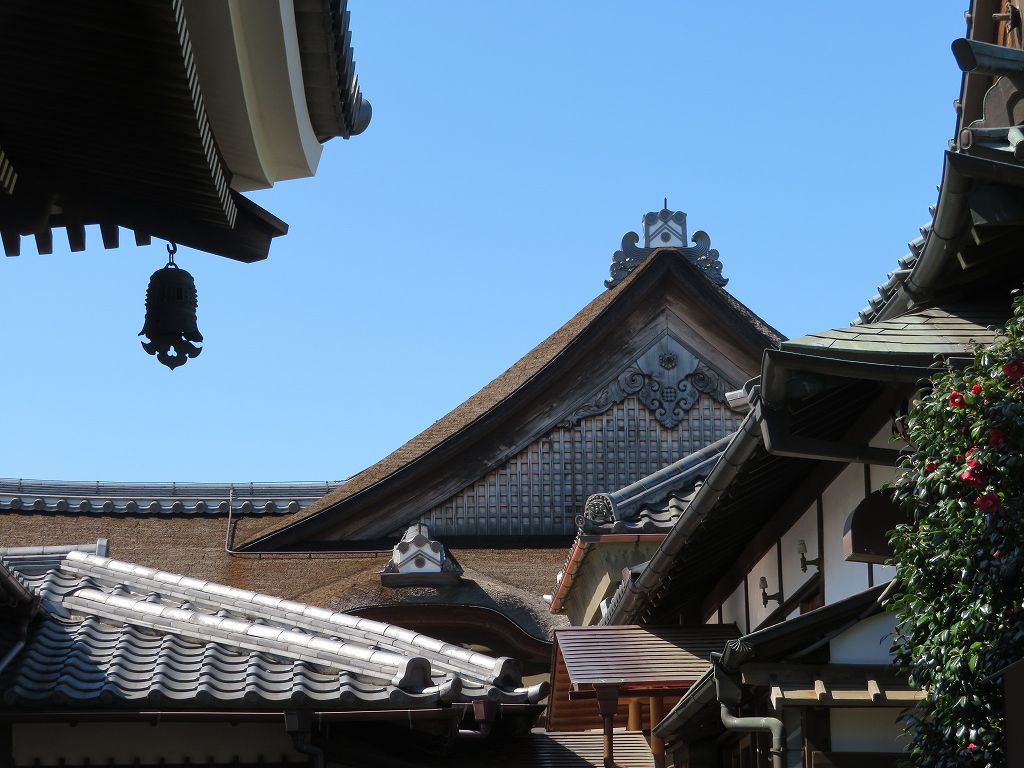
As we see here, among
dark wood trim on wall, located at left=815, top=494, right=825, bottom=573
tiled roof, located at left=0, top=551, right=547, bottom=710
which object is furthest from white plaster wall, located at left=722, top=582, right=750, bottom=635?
tiled roof, located at left=0, top=551, right=547, bottom=710

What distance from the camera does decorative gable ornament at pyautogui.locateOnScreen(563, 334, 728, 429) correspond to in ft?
63.1

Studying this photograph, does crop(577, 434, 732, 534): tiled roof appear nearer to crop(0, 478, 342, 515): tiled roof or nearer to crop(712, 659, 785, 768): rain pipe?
crop(712, 659, 785, 768): rain pipe

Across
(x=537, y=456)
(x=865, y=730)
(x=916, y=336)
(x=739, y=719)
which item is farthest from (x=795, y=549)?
→ (x=537, y=456)

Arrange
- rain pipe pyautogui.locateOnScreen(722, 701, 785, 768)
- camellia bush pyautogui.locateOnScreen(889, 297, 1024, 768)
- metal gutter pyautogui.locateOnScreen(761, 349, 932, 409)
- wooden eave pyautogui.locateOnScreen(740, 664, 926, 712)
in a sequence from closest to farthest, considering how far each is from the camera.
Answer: camellia bush pyautogui.locateOnScreen(889, 297, 1024, 768)
metal gutter pyautogui.locateOnScreen(761, 349, 932, 409)
wooden eave pyautogui.locateOnScreen(740, 664, 926, 712)
rain pipe pyautogui.locateOnScreen(722, 701, 785, 768)

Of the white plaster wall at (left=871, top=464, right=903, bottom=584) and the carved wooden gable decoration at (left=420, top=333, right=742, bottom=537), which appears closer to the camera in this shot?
the white plaster wall at (left=871, top=464, right=903, bottom=584)

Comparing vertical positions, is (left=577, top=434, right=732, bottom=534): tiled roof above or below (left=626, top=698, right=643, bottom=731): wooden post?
above

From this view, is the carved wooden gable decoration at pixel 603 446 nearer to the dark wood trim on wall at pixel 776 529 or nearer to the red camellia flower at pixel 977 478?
the dark wood trim on wall at pixel 776 529

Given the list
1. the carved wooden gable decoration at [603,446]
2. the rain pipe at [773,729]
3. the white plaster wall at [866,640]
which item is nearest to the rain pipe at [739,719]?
the rain pipe at [773,729]

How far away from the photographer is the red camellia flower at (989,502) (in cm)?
586

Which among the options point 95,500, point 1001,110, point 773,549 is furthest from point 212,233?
point 95,500

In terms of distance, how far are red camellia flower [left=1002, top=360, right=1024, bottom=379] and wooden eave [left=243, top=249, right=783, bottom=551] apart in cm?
1234

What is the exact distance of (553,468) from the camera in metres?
19.1

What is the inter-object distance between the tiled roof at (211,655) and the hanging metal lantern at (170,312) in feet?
8.02

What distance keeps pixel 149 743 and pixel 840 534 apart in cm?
413
